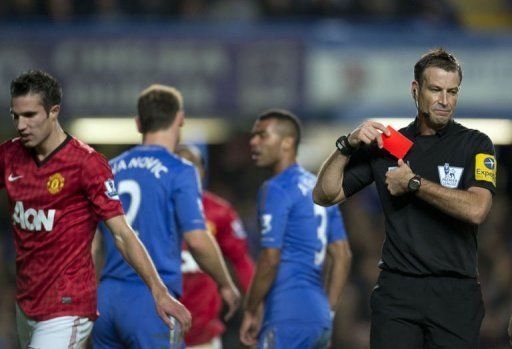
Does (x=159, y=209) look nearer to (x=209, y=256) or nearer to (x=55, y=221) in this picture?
(x=209, y=256)

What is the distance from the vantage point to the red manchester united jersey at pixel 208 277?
8.12 meters

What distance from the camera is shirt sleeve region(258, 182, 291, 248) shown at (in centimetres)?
708

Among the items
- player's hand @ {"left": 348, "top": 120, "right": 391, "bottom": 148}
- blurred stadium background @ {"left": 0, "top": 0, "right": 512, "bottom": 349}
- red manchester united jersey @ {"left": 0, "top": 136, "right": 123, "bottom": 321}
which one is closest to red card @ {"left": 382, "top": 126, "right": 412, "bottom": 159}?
player's hand @ {"left": 348, "top": 120, "right": 391, "bottom": 148}

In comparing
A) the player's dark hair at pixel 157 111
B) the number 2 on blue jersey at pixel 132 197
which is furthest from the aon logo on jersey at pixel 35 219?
the player's dark hair at pixel 157 111

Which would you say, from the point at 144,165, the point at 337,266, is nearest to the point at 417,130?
the point at 144,165

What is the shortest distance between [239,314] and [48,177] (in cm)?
629

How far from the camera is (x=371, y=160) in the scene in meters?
5.85

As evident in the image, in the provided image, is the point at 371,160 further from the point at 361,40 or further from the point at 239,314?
the point at 361,40

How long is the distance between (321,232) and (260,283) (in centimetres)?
53

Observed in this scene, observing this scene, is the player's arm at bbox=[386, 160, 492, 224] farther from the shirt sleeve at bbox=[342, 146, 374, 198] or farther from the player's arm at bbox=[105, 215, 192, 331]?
the player's arm at bbox=[105, 215, 192, 331]

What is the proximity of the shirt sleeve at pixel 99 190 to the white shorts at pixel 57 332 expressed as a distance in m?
0.56

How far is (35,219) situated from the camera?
19.2ft

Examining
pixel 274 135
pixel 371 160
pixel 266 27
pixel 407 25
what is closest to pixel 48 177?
pixel 371 160

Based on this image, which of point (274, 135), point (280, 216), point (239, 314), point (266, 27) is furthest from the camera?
point (266, 27)
